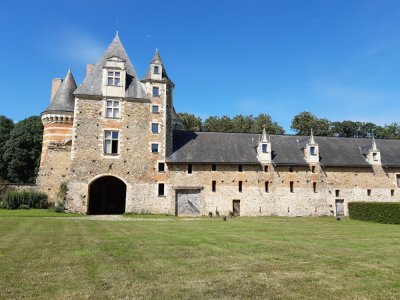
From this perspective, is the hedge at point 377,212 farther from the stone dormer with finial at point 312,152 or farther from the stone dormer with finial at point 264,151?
the stone dormer with finial at point 264,151

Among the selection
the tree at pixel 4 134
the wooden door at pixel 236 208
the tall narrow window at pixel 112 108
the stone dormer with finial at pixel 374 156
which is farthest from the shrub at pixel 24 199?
the stone dormer with finial at pixel 374 156

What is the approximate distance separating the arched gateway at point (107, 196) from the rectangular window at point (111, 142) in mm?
3673

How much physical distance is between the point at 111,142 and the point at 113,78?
6.20m

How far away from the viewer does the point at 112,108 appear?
3206 cm

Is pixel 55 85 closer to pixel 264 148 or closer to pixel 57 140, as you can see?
pixel 57 140

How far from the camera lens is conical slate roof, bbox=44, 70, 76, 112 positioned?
36500 millimetres

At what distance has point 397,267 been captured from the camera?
8594mm

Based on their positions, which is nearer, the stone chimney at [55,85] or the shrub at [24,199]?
the shrub at [24,199]

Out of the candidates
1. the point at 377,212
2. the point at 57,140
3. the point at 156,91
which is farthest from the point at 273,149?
the point at 57,140

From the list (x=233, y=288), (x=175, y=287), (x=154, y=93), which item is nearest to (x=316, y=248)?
(x=233, y=288)

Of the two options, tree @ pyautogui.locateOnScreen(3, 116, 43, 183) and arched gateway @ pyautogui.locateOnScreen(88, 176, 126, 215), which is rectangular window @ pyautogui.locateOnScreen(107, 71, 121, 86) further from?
tree @ pyautogui.locateOnScreen(3, 116, 43, 183)

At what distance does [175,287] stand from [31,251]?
19.0 ft

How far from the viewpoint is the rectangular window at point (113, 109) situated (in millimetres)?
31984

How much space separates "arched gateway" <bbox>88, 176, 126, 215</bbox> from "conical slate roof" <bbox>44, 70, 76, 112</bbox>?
8.87 m
